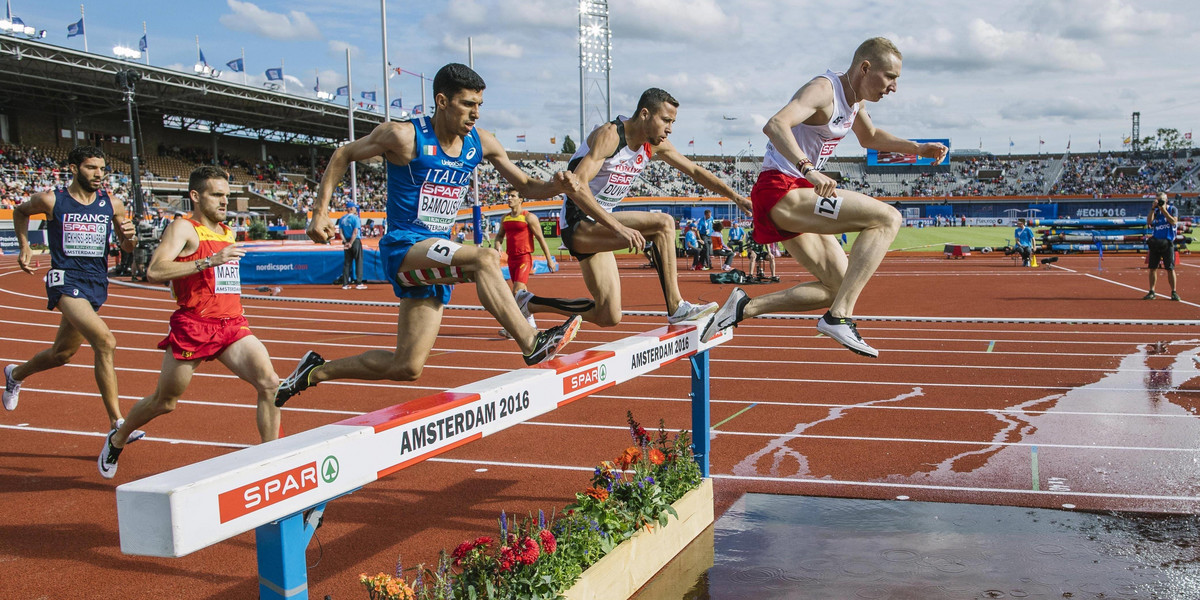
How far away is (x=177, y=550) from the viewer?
5.95 feet

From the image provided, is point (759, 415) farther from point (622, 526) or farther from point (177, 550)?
point (177, 550)

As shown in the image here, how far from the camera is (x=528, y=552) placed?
10.9 ft

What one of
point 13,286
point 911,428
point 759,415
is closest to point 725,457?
point 759,415

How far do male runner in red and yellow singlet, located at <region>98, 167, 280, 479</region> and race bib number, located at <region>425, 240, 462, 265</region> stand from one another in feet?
4.34

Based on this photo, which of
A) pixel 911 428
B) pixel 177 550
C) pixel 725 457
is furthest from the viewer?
pixel 911 428

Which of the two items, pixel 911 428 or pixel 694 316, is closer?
pixel 694 316

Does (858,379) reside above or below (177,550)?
below

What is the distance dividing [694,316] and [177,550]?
142 inches

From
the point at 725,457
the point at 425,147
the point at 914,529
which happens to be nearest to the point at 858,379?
the point at 725,457

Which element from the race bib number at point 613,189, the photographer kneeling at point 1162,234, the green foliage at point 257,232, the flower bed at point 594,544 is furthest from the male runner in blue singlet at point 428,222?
the green foliage at point 257,232

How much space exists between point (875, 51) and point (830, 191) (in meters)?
0.90

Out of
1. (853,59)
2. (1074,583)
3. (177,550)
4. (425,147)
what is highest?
(853,59)

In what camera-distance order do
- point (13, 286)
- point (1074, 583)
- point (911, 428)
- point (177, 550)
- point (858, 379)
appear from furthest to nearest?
1. point (13, 286)
2. point (858, 379)
3. point (911, 428)
4. point (1074, 583)
5. point (177, 550)

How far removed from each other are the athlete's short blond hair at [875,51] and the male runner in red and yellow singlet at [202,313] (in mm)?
3491
